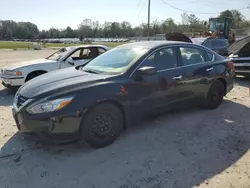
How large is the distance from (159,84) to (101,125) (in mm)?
1334

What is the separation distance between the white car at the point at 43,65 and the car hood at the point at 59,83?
10.2 feet

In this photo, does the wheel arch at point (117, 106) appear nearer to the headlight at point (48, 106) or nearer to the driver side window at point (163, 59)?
the headlight at point (48, 106)

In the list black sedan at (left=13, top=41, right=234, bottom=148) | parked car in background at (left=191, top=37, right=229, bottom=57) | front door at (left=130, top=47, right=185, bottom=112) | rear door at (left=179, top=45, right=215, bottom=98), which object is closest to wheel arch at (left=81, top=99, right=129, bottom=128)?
black sedan at (left=13, top=41, right=234, bottom=148)

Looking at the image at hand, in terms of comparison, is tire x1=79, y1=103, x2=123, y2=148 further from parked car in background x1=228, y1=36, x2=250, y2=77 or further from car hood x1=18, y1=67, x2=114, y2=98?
parked car in background x1=228, y1=36, x2=250, y2=77

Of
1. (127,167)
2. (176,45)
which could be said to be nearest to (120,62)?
(176,45)

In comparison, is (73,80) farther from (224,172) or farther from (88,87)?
(224,172)

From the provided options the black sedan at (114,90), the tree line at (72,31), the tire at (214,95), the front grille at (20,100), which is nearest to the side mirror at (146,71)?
the black sedan at (114,90)

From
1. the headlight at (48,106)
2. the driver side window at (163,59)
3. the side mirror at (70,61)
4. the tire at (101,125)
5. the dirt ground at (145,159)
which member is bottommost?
the dirt ground at (145,159)

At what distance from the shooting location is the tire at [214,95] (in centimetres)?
559

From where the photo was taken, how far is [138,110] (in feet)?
13.8

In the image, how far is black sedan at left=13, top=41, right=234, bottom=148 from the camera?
3479 mm

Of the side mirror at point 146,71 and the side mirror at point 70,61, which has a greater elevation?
the side mirror at point 146,71

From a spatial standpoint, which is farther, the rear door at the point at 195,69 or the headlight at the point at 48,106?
the rear door at the point at 195,69

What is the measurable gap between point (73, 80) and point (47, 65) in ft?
12.3
